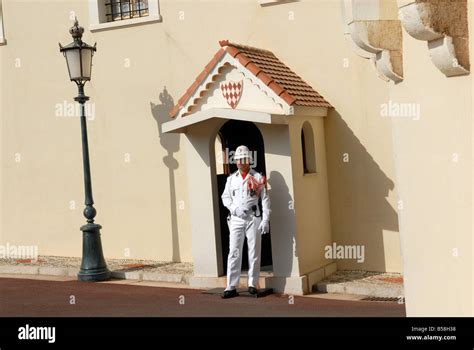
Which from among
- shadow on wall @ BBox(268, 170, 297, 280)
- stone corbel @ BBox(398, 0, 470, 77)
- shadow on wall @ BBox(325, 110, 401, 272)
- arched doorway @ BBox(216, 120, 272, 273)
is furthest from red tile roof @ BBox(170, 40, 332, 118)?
stone corbel @ BBox(398, 0, 470, 77)

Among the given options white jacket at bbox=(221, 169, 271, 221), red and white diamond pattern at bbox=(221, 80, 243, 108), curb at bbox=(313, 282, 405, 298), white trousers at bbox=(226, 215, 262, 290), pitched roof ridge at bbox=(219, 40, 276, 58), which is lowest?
curb at bbox=(313, 282, 405, 298)

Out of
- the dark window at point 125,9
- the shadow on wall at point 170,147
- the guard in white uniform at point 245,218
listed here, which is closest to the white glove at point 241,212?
the guard in white uniform at point 245,218

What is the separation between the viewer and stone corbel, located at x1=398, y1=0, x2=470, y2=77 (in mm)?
6402

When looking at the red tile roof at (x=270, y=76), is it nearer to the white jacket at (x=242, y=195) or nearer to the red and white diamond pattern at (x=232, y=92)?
the red and white diamond pattern at (x=232, y=92)

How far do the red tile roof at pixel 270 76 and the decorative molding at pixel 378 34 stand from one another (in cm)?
383

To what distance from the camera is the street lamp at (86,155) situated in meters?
13.5

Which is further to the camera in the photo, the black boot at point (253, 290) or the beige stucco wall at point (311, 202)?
the beige stucco wall at point (311, 202)

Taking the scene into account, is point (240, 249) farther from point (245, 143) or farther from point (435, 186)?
point (435, 186)

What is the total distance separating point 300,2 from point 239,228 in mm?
3543

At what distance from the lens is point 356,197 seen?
12.8 metres

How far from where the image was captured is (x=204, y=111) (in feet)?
39.7

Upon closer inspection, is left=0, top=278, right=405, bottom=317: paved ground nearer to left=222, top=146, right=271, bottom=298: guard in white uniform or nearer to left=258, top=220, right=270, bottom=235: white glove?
left=222, top=146, right=271, bottom=298: guard in white uniform

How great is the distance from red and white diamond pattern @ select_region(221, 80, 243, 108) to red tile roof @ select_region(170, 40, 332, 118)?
313 millimetres

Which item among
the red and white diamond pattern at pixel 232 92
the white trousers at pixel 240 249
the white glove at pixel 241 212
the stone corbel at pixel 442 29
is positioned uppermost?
the red and white diamond pattern at pixel 232 92
